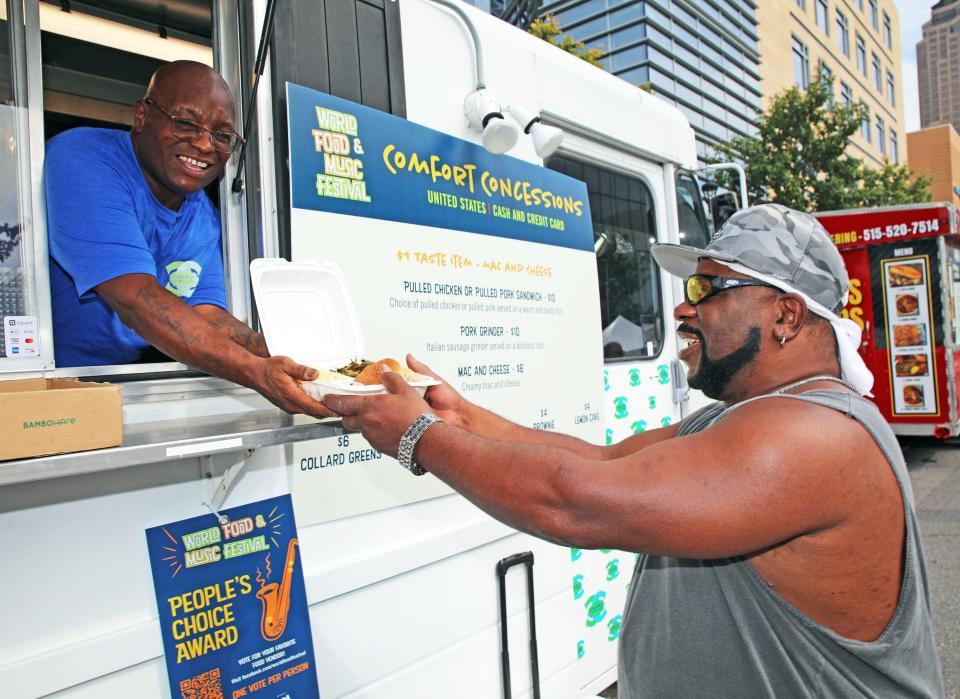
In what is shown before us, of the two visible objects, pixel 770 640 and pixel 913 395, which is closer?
pixel 770 640

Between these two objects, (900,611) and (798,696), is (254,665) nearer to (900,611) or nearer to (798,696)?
(798,696)

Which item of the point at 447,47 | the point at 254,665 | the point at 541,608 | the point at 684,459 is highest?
the point at 447,47

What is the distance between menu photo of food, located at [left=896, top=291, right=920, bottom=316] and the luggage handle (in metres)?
7.73

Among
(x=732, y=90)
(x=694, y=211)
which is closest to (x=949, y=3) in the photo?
(x=732, y=90)

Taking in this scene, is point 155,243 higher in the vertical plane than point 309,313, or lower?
higher

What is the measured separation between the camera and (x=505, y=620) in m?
2.30

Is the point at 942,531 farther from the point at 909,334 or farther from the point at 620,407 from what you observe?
the point at 620,407

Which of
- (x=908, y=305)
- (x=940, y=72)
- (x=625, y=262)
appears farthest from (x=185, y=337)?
(x=940, y=72)

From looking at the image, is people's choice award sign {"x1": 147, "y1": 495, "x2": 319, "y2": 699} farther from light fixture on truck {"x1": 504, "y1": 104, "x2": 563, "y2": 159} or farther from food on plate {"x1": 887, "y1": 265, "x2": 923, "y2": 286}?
food on plate {"x1": 887, "y1": 265, "x2": 923, "y2": 286}

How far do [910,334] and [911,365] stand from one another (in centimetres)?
37

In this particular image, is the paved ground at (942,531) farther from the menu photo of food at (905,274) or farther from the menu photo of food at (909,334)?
the menu photo of food at (905,274)

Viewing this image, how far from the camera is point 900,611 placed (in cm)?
136

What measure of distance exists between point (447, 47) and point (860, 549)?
192 cm

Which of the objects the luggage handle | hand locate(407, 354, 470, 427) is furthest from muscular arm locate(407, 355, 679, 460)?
the luggage handle
